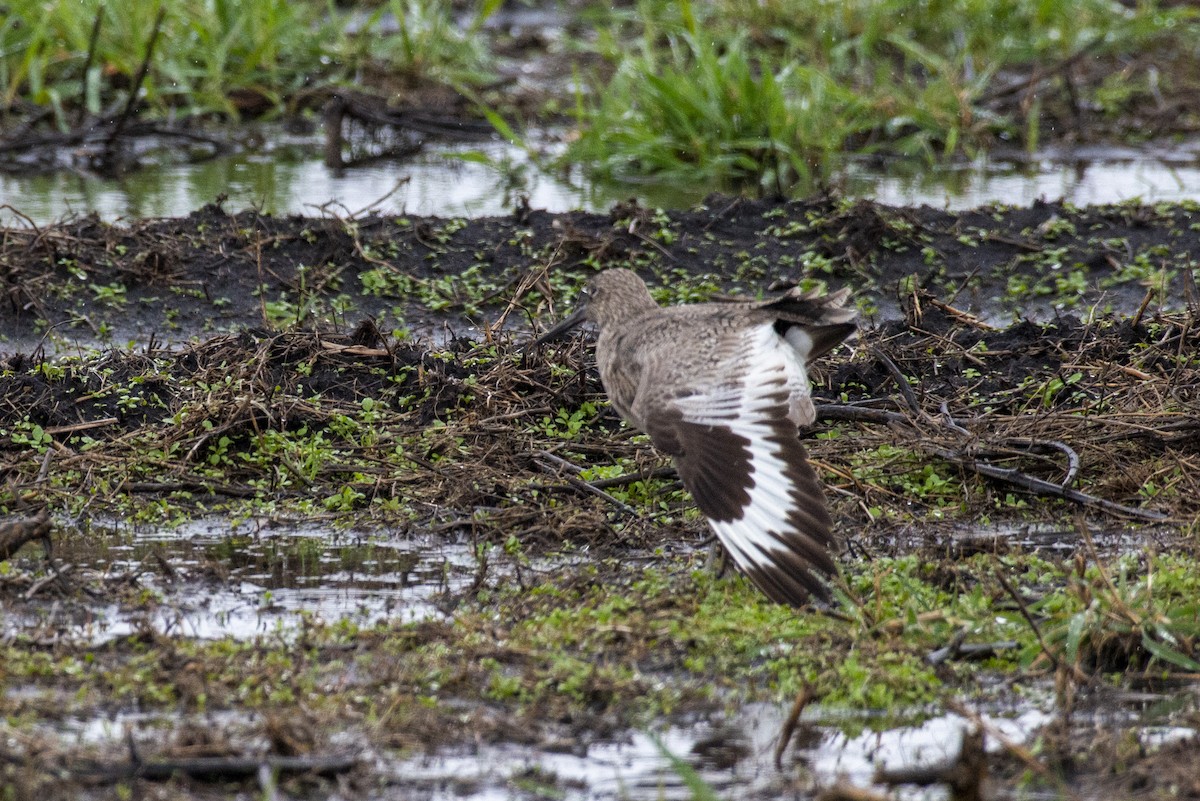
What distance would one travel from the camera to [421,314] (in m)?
7.75

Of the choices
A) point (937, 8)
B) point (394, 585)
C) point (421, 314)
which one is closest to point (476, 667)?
point (394, 585)

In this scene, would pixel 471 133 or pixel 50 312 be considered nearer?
pixel 50 312

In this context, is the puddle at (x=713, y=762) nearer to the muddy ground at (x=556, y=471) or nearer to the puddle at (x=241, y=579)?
the muddy ground at (x=556, y=471)

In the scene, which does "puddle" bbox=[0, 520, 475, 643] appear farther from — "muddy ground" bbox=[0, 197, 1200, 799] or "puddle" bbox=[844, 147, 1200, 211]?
"puddle" bbox=[844, 147, 1200, 211]

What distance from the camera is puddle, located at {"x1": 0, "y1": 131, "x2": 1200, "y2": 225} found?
9688 mm

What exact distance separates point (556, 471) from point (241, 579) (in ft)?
4.09

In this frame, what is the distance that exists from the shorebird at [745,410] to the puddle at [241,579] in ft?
2.64

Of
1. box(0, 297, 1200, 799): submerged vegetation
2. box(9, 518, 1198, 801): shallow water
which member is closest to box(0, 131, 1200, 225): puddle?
box(0, 297, 1200, 799): submerged vegetation

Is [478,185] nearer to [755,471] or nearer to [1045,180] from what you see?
[1045,180]

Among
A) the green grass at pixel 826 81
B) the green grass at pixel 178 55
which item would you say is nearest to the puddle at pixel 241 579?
the green grass at pixel 826 81

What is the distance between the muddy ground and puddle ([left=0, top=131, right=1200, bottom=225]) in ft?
4.02

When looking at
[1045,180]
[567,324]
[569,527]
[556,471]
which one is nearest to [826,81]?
[1045,180]

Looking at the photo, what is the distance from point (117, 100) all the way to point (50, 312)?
4692 millimetres

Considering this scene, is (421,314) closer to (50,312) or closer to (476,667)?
(50,312)
